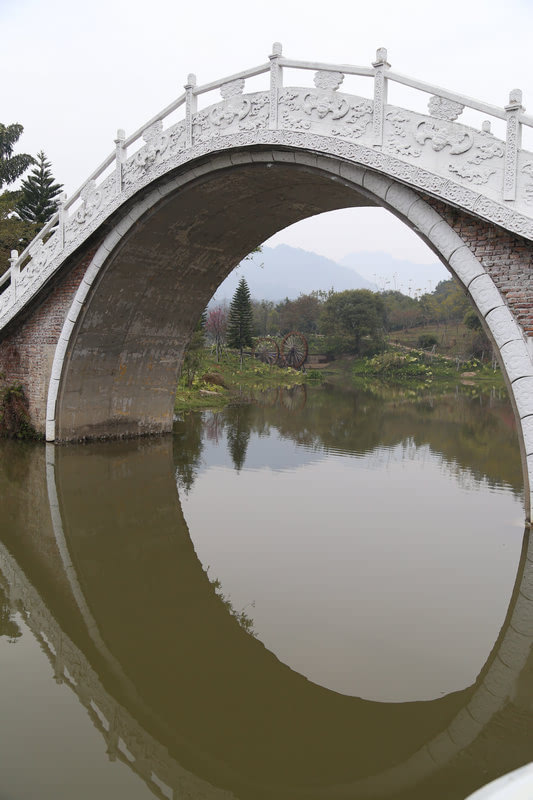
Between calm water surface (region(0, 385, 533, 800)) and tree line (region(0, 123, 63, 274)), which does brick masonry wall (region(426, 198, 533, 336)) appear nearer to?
calm water surface (region(0, 385, 533, 800))

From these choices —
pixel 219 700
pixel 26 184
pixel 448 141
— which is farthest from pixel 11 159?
pixel 219 700

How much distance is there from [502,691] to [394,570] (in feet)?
5.10

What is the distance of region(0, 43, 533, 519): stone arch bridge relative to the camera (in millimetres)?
5262

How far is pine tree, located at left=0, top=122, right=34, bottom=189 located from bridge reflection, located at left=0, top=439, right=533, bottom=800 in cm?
1868

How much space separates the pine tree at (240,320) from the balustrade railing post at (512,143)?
85.7 feet

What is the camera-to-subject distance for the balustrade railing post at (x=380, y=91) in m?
5.87

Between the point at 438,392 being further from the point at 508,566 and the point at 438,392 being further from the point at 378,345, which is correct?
the point at 508,566

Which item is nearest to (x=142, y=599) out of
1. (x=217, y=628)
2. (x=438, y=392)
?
(x=217, y=628)

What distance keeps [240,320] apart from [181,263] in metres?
21.7

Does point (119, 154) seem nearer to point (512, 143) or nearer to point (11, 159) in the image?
point (512, 143)

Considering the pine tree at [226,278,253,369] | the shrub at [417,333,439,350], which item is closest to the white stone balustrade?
the pine tree at [226,278,253,369]

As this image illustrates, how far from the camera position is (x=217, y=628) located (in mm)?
3949

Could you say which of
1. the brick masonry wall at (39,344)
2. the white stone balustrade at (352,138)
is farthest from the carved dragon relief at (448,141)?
the brick masonry wall at (39,344)

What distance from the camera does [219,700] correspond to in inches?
124
